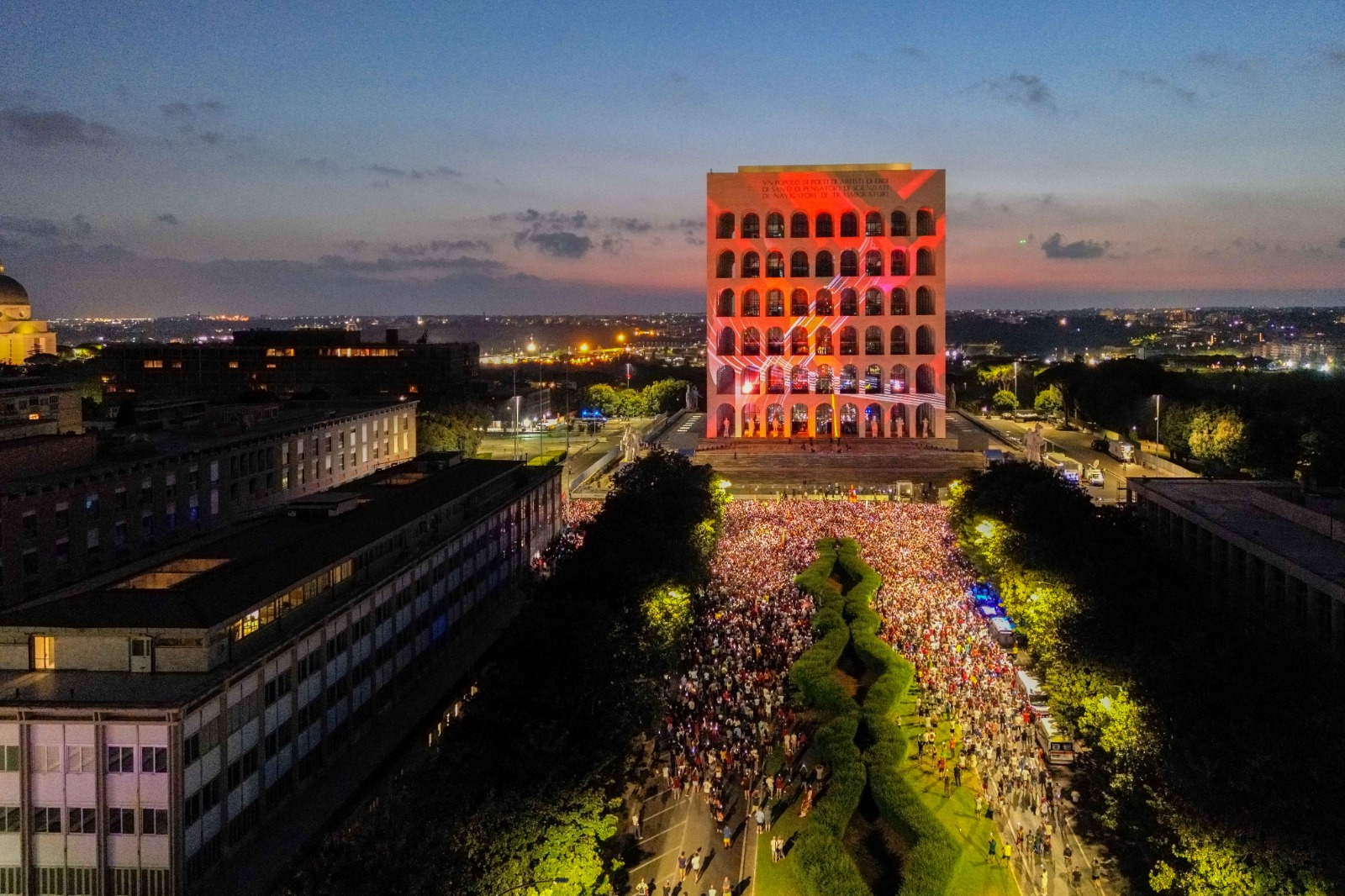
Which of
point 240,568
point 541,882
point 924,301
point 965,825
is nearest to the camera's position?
point 541,882

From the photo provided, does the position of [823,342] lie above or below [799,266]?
below

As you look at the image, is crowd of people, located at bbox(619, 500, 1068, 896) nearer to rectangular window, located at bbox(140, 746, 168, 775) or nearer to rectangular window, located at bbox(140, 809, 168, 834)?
rectangular window, located at bbox(140, 809, 168, 834)

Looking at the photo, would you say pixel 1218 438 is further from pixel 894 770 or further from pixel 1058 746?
pixel 894 770

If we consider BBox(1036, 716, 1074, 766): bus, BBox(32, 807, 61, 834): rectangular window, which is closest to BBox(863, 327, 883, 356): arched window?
BBox(1036, 716, 1074, 766): bus

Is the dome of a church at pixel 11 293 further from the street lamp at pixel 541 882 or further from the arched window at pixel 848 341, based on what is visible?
the street lamp at pixel 541 882

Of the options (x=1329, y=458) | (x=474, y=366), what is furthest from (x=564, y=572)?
(x=474, y=366)

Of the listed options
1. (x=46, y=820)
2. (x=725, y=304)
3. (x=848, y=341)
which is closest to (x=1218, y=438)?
(x=848, y=341)
